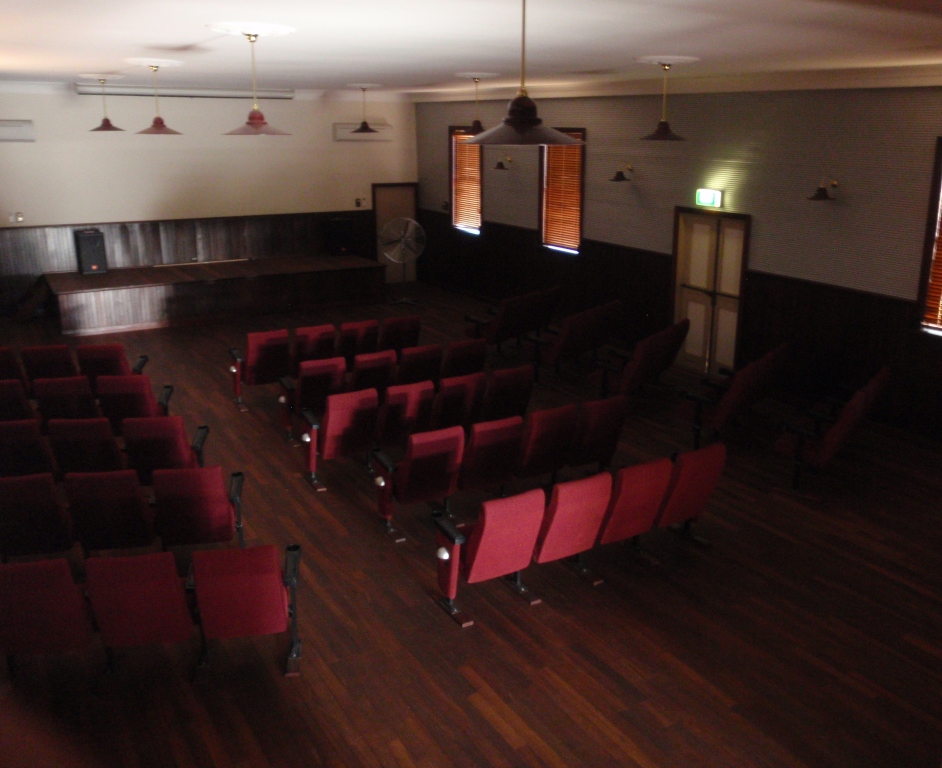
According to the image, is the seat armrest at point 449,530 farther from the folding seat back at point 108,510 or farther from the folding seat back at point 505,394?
the folding seat back at point 505,394

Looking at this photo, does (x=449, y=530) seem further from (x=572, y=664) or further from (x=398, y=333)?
(x=398, y=333)

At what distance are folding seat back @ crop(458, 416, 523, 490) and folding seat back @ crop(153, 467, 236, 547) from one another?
171cm

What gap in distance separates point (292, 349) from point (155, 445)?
9.11ft

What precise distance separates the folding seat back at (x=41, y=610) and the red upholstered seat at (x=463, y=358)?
4.61m

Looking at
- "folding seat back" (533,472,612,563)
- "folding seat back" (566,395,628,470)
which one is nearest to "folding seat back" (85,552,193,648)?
"folding seat back" (533,472,612,563)

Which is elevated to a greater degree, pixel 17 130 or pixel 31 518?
pixel 17 130

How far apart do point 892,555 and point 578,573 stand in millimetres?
2330

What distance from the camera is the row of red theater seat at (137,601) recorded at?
400 cm

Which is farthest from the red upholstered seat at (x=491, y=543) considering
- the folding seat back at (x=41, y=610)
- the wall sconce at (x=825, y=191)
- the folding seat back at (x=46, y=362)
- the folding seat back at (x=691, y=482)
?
the wall sconce at (x=825, y=191)

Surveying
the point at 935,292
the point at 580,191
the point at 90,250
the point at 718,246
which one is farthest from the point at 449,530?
the point at 90,250

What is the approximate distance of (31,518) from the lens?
499 cm

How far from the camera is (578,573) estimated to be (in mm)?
5535

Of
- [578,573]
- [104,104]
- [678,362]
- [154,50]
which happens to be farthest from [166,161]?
[578,573]

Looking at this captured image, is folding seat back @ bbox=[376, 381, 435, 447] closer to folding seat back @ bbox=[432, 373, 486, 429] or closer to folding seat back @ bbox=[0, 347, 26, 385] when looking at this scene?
folding seat back @ bbox=[432, 373, 486, 429]
